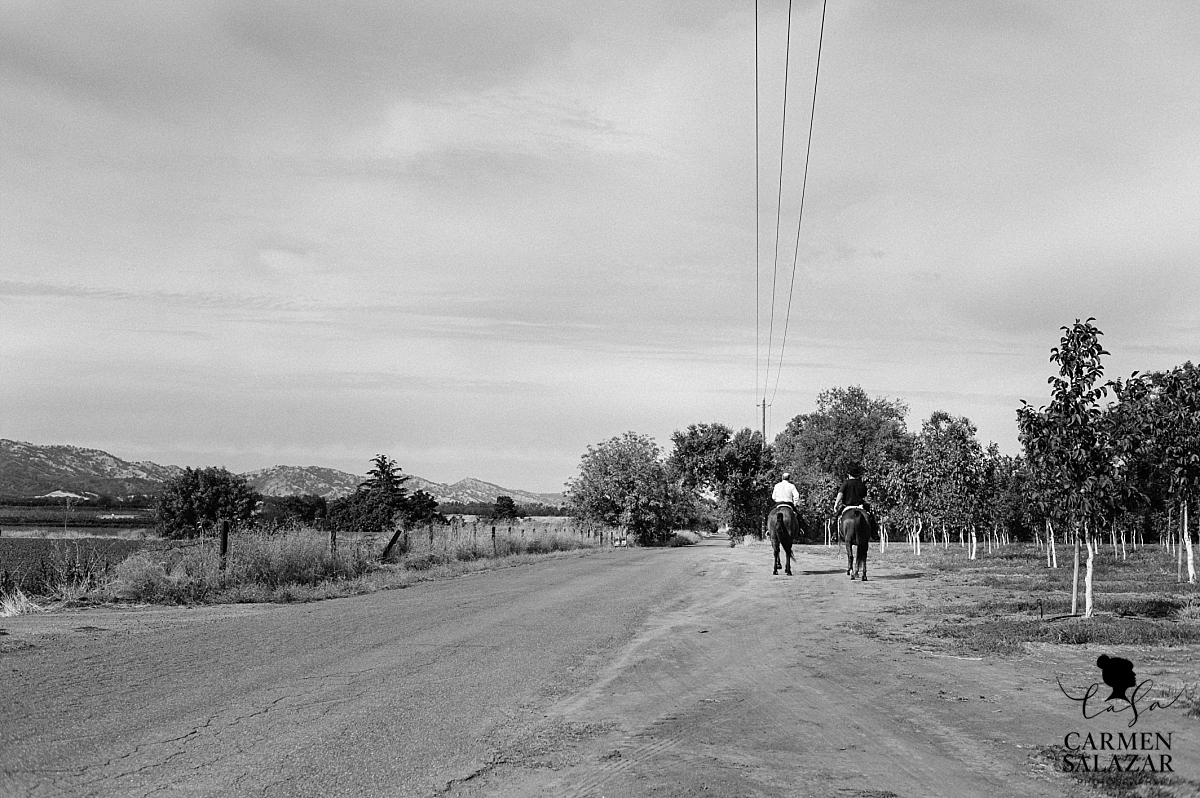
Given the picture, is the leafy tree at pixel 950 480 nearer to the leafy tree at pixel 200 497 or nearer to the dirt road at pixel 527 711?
the dirt road at pixel 527 711

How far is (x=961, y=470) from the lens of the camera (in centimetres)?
4275

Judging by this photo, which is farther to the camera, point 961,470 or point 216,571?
point 961,470

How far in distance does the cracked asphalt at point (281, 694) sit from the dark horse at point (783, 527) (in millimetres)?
8251

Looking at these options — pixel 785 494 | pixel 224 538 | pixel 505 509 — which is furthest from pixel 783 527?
pixel 505 509

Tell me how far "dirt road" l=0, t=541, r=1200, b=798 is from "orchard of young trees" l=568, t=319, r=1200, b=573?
134 inches

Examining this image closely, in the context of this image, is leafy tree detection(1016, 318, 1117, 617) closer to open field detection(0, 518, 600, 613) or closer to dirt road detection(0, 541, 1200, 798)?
dirt road detection(0, 541, 1200, 798)

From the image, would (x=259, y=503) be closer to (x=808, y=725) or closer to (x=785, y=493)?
(x=785, y=493)

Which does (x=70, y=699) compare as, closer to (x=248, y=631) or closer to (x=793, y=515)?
(x=248, y=631)

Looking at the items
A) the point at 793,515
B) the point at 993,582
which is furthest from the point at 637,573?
the point at 993,582

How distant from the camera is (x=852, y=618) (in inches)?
551

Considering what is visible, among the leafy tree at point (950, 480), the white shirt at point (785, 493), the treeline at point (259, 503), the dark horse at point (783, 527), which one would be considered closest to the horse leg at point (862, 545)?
the dark horse at point (783, 527)

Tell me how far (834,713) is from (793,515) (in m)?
15.7

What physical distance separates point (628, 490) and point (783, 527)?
44.0 metres

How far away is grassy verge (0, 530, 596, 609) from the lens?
58.7 ft
